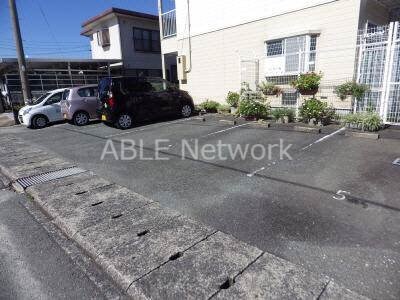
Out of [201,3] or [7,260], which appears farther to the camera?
[201,3]

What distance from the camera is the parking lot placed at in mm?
2676

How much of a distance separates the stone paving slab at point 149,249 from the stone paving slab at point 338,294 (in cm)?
130

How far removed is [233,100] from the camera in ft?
35.7

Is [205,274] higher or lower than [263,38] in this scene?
lower

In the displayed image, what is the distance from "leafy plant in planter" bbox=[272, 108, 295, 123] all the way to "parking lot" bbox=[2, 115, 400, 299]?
101 centimetres

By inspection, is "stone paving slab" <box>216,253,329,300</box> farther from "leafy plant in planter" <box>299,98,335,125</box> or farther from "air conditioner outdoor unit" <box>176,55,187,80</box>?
"air conditioner outdoor unit" <box>176,55,187,80</box>

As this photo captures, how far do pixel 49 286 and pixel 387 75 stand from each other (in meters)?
8.39

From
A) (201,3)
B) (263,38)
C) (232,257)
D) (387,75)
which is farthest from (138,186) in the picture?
(201,3)

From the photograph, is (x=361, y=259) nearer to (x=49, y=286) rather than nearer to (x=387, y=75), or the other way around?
(x=49, y=286)

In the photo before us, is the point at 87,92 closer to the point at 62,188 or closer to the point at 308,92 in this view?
the point at 62,188

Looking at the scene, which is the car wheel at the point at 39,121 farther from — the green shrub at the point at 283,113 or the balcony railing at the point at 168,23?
the green shrub at the point at 283,113

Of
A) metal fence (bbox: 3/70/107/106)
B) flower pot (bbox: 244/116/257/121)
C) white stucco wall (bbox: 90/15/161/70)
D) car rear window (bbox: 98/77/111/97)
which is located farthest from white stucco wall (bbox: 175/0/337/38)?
metal fence (bbox: 3/70/107/106)

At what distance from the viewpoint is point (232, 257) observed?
2688 millimetres

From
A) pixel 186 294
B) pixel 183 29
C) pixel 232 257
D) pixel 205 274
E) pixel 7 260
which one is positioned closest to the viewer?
pixel 186 294
